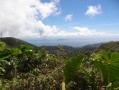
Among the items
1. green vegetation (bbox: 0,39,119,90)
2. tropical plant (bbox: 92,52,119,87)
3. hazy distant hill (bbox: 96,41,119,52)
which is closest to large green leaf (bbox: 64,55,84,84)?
green vegetation (bbox: 0,39,119,90)

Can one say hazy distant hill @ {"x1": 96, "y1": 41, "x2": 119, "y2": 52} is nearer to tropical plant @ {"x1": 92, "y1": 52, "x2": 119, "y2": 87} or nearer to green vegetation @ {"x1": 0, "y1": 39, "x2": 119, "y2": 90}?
green vegetation @ {"x1": 0, "y1": 39, "x2": 119, "y2": 90}

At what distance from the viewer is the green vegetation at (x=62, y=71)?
6266mm

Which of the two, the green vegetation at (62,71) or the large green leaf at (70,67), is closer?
the green vegetation at (62,71)

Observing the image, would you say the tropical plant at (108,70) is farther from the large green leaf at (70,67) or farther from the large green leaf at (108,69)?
the large green leaf at (70,67)

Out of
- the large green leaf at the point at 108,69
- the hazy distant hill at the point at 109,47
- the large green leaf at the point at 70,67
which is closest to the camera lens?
the large green leaf at the point at 108,69

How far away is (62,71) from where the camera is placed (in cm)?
976

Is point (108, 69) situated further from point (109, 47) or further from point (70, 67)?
point (109, 47)

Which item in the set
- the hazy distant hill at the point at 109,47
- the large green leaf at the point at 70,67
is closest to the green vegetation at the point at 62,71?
the large green leaf at the point at 70,67

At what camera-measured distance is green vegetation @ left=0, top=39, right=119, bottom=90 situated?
20.6 ft

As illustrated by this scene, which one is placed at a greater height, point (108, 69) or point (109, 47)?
point (108, 69)

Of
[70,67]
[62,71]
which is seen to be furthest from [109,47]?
[70,67]

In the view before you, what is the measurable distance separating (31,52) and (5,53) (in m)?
5.62

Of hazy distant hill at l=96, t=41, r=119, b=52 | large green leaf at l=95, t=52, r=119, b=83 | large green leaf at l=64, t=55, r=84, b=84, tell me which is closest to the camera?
large green leaf at l=95, t=52, r=119, b=83

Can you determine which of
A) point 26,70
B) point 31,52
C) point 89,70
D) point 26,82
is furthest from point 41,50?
point 89,70
